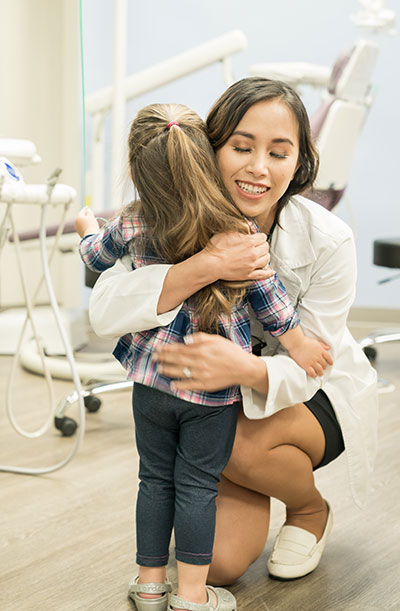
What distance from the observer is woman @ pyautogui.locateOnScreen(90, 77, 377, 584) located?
1206 mm

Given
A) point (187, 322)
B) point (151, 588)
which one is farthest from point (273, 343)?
point (151, 588)

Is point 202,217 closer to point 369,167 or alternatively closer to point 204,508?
point 204,508

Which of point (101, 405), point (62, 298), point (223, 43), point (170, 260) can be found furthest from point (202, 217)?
point (62, 298)

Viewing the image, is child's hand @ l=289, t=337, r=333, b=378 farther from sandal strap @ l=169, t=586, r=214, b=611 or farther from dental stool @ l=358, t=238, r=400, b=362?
dental stool @ l=358, t=238, r=400, b=362

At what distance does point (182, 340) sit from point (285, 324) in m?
0.16

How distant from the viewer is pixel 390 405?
260 cm

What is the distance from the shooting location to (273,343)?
1.40 meters

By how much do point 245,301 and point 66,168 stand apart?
264cm

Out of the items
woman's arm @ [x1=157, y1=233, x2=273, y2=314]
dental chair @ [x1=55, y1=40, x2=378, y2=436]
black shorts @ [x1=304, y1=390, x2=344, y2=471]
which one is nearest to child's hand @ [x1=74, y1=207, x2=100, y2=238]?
woman's arm @ [x1=157, y1=233, x2=273, y2=314]

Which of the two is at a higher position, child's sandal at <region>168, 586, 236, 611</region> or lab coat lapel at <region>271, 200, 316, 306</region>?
lab coat lapel at <region>271, 200, 316, 306</region>

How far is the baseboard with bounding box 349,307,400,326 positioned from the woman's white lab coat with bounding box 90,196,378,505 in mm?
2525

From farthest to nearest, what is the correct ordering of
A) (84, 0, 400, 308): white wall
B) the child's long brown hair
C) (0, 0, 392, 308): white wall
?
(84, 0, 400, 308): white wall → (0, 0, 392, 308): white wall → the child's long brown hair

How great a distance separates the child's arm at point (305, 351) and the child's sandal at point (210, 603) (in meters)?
0.38

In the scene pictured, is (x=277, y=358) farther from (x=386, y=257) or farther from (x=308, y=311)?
(x=386, y=257)
